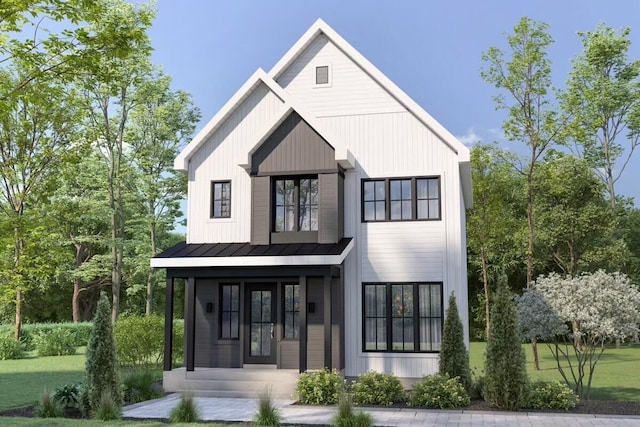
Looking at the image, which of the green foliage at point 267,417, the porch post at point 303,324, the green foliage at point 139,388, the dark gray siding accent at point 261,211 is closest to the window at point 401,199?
the dark gray siding accent at point 261,211

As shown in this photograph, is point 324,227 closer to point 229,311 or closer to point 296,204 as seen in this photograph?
point 296,204

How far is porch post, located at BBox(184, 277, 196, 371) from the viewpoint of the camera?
53.3ft

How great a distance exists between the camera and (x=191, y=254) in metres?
16.7

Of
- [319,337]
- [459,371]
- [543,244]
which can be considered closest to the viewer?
[459,371]

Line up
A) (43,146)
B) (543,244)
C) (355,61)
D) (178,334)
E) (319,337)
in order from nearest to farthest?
(319,337) → (355,61) → (178,334) → (43,146) → (543,244)

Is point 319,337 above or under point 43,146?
under

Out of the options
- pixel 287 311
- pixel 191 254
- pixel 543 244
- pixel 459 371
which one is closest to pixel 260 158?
pixel 191 254

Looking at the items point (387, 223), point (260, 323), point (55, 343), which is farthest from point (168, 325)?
point (55, 343)

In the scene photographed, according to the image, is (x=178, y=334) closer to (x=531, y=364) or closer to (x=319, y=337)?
(x=319, y=337)

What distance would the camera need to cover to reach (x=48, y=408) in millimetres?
12414

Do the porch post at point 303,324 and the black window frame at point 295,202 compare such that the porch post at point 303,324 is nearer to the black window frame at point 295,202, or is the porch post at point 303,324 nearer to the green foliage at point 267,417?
the black window frame at point 295,202

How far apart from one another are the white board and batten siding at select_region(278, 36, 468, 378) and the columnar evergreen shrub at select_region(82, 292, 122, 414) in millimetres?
6340

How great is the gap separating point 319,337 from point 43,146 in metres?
14.4

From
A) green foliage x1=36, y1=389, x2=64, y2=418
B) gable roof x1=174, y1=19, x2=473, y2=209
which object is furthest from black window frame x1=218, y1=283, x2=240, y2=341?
green foliage x1=36, y1=389, x2=64, y2=418
